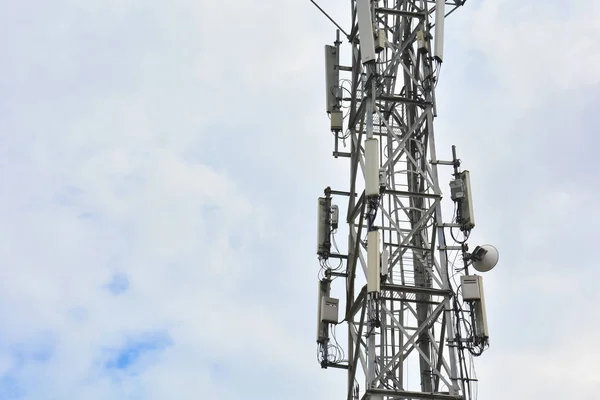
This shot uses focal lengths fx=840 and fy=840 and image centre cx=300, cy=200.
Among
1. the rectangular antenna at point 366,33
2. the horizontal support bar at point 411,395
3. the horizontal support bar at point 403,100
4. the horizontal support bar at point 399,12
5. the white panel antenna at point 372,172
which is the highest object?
the horizontal support bar at point 399,12

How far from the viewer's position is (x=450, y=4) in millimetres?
22484

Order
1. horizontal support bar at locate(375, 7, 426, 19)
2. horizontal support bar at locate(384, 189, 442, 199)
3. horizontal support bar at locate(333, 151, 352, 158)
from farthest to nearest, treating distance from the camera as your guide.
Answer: horizontal support bar at locate(333, 151, 352, 158)
horizontal support bar at locate(375, 7, 426, 19)
horizontal support bar at locate(384, 189, 442, 199)

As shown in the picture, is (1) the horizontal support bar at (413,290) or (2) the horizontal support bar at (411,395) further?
(1) the horizontal support bar at (413,290)

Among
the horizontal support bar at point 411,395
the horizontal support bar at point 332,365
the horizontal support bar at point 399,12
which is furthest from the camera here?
the horizontal support bar at point 399,12

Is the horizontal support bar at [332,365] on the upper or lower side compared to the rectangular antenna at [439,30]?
lower

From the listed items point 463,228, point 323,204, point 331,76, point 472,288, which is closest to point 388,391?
point 472,288

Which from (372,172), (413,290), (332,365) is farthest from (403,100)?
(332,365)

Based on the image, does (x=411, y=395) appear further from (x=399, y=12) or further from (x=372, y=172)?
(x=399, y=12)

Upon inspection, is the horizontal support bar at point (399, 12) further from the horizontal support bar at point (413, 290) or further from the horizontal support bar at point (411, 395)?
the horizontal support bar at point (411, 395)

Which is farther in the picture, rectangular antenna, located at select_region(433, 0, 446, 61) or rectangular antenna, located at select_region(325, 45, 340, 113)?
rectangular antenna, located at select_region(325, 45, 340, 113)

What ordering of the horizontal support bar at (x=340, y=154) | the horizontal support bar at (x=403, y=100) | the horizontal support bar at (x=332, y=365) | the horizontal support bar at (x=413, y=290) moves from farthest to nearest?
the horizontal support bar at (x=340, y=154)
the horizontal support bar at (x=332, y=365)
the horizontal support bar at (x=403, y=100)
the horizontal support bar at (x=413, y=290)

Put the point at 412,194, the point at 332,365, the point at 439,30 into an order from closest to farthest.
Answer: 1. the point at 412,194
2. the point at 332,365
3. the point at 439,30

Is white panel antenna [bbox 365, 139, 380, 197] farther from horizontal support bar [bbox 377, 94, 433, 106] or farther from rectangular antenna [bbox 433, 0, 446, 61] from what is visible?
rectangular antenna [bbox 433, 0, 446, 61]

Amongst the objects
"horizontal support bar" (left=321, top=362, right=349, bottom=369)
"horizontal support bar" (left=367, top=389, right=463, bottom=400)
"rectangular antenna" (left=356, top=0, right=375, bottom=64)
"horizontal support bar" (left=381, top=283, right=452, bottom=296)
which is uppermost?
"rectangular antenna" (left=356, top=0, right=375, bottom=64)
